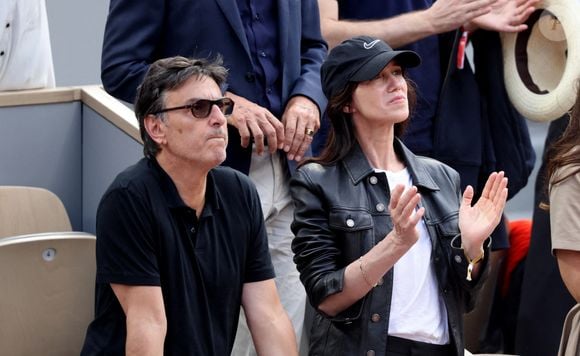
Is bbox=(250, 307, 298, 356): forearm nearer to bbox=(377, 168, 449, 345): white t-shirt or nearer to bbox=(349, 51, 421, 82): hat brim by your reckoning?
bbox=(377, 168, 449, 345): white t-shirt

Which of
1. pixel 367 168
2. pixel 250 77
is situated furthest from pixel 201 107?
pixel 250 77

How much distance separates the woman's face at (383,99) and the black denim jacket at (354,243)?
0.12 m

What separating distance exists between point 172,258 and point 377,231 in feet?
1.87

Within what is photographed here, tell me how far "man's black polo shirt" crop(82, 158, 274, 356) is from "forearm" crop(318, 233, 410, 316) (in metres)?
0.29

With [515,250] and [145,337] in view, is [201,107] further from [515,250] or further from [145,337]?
[515,250]

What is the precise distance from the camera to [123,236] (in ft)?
11.3

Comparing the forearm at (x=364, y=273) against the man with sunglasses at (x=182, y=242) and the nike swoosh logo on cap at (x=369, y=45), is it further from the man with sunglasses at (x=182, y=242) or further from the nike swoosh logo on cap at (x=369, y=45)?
the nike swoosh logo on cap at (x=369, y=45)

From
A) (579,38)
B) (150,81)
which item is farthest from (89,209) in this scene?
(579,38)

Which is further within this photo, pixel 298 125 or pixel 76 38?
pixel 76 38

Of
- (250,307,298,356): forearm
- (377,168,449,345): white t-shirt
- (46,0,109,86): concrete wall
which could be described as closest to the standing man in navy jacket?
(250,307,298,356): forearm

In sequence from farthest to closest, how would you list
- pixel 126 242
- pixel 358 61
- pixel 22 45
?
pixel 22 45 < pixel 358 61 < pixel 126 242

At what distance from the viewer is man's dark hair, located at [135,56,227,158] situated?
3.55 meters

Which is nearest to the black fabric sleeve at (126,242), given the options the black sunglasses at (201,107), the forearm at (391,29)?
the black sunglasses at (201,107)

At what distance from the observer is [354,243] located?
11.6 feet
